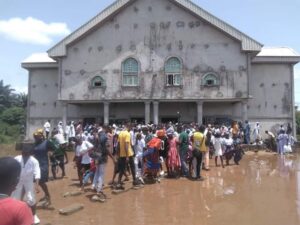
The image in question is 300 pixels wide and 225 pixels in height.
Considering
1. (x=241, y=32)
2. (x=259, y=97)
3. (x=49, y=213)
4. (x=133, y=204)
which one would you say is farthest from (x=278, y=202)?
(x=259, y=97)

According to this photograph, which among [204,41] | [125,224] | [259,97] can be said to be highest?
[204,41]

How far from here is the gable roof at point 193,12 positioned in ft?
95.4

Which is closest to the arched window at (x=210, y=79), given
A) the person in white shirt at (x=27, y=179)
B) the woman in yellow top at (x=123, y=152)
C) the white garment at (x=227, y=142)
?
the white garment at (x=227, y=142)

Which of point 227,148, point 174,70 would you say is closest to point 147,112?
point 174,70

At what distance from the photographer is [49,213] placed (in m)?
10.1

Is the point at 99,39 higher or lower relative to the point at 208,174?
higher

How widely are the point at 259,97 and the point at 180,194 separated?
21.3 m

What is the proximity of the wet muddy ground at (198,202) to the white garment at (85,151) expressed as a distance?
0.88 meters

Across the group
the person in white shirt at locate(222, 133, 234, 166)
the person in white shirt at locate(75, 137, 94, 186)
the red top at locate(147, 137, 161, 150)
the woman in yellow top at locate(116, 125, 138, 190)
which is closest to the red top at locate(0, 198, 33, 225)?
the person in white shirt at locate(75, 137, 94, 186)

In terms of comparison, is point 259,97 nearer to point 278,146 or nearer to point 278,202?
point 278,146

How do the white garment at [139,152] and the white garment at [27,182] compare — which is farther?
the white garment at [139,152]

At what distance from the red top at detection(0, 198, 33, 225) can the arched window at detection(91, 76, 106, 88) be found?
1053 inches

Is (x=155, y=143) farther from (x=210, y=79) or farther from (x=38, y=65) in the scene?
(x=38, y=65)

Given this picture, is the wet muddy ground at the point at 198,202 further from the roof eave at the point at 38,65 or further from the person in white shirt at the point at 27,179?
the roof eave at the point at 38,65
